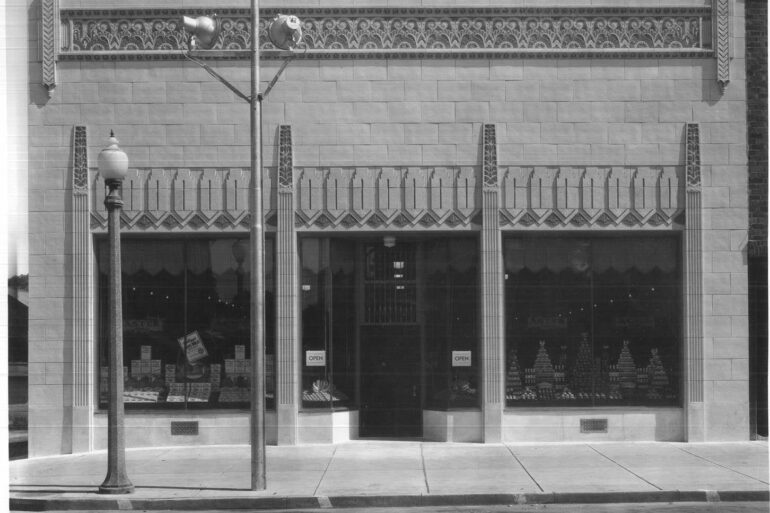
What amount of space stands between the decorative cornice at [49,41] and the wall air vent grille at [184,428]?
631cm

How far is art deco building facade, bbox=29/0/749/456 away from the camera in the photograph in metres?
18.5

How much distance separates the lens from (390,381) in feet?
62.5

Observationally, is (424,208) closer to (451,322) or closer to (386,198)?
(386,198)

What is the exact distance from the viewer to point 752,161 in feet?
61.2

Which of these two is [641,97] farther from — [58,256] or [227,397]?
[58,256]

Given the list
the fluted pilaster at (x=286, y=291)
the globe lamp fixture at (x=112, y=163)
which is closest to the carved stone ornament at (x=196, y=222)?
the fluted pilaster at (x=286, y=291)

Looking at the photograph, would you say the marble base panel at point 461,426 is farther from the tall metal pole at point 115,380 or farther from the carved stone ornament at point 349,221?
the tall metal pole at point 115,380

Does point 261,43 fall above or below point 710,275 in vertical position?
above

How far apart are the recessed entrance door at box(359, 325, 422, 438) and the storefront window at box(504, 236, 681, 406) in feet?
5.55

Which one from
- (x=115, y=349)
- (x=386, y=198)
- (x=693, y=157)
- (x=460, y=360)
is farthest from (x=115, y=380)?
(x=693, y=157)

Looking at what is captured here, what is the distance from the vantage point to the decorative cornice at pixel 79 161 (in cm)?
1852

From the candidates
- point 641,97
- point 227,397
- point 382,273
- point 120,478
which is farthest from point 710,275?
point 120,478

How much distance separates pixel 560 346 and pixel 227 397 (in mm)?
5950

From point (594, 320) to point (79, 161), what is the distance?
9434 millimetres
